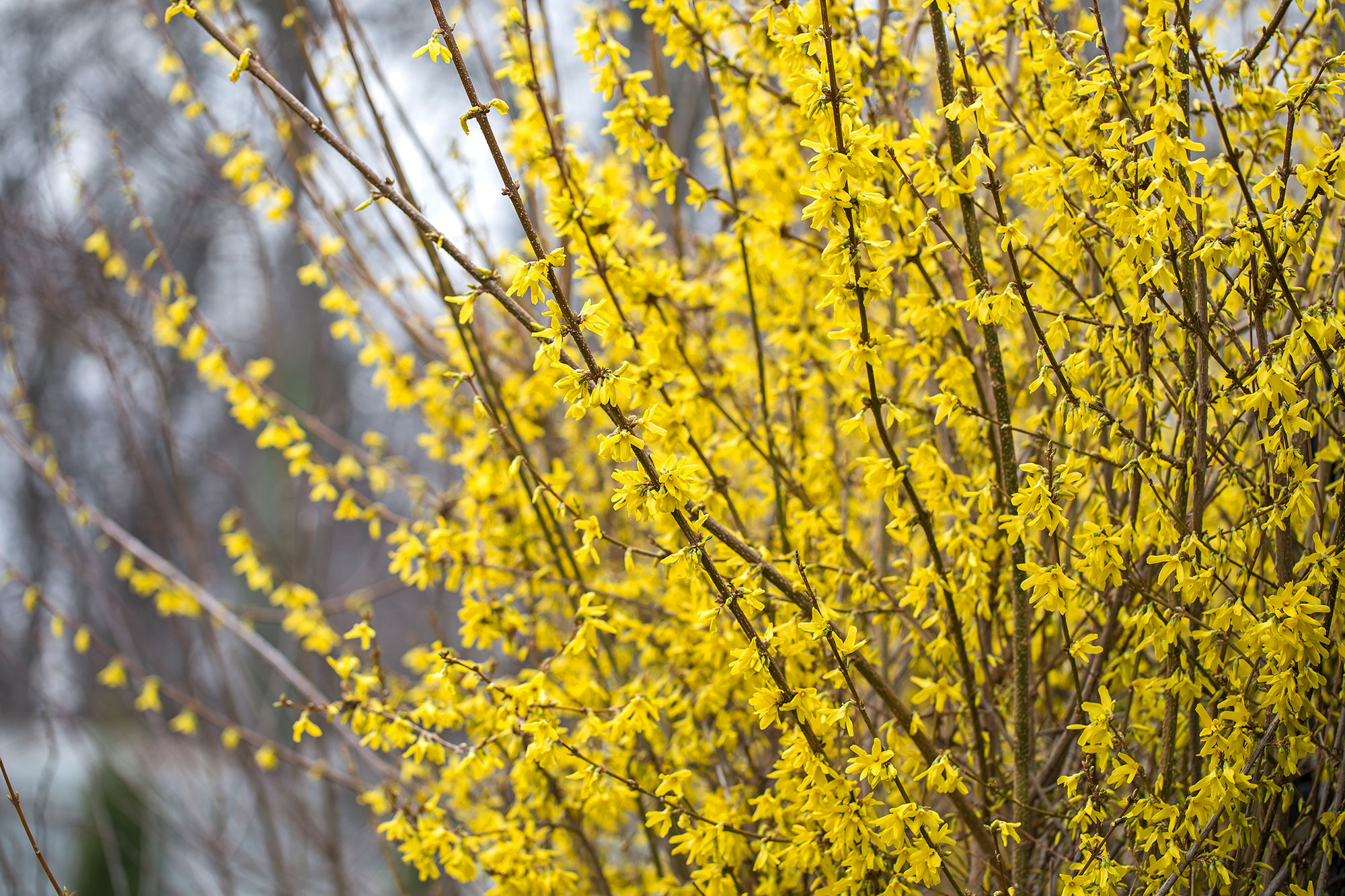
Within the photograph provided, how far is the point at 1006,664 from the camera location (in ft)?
6.62

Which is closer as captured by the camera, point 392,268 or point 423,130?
point 392,268

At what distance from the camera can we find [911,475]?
204cm

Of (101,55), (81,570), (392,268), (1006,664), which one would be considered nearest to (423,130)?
(101,55)

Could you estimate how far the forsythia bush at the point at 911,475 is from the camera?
4.77 ft

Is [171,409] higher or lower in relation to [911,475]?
higher

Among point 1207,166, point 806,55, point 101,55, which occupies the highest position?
point 101,55

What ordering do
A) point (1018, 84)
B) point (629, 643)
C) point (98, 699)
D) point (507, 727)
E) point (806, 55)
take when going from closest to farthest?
1. point (806, 55)
2. point (507, 727)
3. point (1018, 84)
4. point (629, 643)
5. point (98, 699)

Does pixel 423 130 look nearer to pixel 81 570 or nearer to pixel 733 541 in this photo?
pixel 81 570

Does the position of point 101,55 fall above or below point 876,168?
above

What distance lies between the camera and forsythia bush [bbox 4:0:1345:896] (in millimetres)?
1453

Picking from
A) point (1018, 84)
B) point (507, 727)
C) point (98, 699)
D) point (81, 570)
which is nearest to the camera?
point (507, 727)

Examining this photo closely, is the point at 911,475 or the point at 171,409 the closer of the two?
the point at 911,475

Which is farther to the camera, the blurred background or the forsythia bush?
the blurred background

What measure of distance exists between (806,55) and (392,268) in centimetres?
208
